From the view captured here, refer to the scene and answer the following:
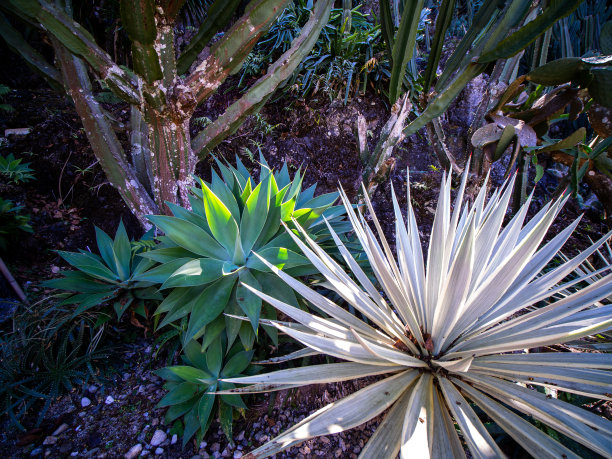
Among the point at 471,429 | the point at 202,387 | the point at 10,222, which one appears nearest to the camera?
the point at 471,429

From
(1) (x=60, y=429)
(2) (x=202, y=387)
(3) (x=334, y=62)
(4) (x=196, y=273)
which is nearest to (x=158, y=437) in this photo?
(2) (x=202, y=387)

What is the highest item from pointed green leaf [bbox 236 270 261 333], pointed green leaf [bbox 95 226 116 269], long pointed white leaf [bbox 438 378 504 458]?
pointed green leaf [bbox 95 226 116 269]

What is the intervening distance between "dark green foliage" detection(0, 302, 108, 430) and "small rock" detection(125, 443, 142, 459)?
15.5 inches

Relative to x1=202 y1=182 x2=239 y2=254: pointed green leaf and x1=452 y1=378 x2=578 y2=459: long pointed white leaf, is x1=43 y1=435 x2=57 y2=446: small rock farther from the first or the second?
Result: x1=452 y1=378 x2=578 y2=459: long pointed white leaf

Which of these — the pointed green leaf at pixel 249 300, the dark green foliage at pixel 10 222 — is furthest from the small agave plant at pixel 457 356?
the dark green foliage at pixel 10 222

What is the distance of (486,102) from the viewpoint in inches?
70.7

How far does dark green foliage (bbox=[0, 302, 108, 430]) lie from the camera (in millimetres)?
1229

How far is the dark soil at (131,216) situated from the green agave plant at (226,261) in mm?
383

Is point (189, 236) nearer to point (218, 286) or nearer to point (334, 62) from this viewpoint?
point (218, 286)

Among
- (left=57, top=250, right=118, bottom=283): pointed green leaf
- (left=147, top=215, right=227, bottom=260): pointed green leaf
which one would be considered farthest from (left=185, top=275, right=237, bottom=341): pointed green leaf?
(left=57, top=250, right=118, bottom=283): pointed green leaf

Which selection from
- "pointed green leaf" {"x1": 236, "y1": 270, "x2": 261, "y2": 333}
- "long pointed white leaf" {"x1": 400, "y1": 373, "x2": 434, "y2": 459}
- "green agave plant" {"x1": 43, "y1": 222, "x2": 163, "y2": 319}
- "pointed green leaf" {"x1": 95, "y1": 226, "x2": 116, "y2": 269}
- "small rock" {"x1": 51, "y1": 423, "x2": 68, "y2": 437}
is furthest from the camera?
"pointed green leaf" {"x1": 95, "y1": 226, "x2": 116, "y2": 269}

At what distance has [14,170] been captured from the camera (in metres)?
2.12

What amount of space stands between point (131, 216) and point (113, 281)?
3.87ft

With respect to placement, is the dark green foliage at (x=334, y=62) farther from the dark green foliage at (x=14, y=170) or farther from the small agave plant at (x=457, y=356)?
the small agave plant at (x=457, y=356)
